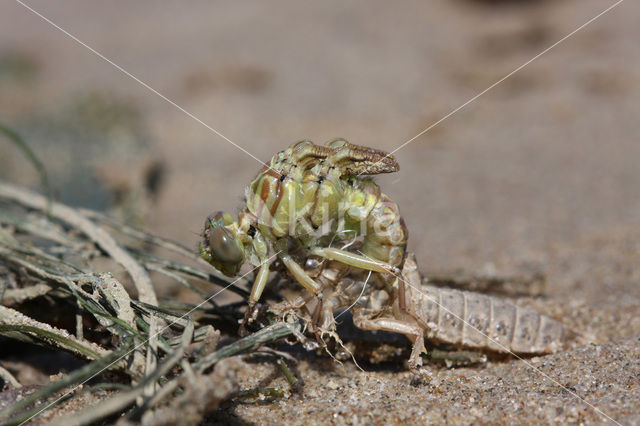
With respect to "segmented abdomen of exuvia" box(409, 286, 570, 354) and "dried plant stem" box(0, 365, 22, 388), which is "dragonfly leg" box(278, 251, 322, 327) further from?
"dried plant stem" box(0, 365, 22, 388)

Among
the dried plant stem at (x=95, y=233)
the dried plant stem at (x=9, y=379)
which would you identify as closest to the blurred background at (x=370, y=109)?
the dried plant stem at (x=95, y=233)

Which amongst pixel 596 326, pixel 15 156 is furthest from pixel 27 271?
pixel 15 156

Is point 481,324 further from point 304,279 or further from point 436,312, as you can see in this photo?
point 304,279

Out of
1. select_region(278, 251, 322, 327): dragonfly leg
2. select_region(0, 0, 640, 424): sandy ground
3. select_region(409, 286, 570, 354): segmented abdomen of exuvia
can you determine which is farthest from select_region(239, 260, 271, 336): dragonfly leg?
select_region(409, 286, 570, 354): segmented abdomen of exuvia

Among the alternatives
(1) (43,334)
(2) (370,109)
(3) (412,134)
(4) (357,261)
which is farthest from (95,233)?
(2) (370,109)

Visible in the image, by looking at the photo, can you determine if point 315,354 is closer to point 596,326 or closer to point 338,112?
point 596,326

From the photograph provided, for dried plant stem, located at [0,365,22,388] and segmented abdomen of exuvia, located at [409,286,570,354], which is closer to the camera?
dried plant stem, located at [0,365,22,388]

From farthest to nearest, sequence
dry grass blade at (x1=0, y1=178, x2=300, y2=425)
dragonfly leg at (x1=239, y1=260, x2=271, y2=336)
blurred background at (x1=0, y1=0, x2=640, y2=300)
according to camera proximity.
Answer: blurred background at (x1=0, y1=0, x2=640, y2=300), dragonfly leg at (x1=239, y1=260, x2=271, y2=336), dry grass blade at (x1=0, y1=178, x2=300, y2=425)
